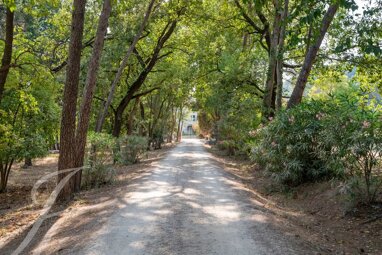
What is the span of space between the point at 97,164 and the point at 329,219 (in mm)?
7298

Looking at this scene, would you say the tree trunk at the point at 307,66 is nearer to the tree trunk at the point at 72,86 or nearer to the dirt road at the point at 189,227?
the dirt road at the point at 189,227

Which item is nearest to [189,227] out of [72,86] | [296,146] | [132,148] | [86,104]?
[296,146]

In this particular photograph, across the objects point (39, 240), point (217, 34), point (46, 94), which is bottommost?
point (39, 240)

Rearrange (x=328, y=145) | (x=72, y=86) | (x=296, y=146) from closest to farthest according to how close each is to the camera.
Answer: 1. (x=328, y=145)
2. (x=72, y=86)
3. (x=296, y=146)

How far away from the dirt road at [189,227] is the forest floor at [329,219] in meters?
0.73

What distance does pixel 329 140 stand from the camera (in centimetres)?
837

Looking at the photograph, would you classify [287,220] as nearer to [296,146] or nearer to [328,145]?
[328,145]

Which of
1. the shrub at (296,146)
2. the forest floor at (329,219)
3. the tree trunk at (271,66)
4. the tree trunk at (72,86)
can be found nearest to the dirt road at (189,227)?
the forest floor at (329,219)

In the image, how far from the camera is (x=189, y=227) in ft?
21.4

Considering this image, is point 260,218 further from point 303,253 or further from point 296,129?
point 296,129

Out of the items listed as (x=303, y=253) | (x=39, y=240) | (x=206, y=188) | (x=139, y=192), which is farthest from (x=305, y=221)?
(x=39, y=240)

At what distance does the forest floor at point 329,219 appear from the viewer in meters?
6.47

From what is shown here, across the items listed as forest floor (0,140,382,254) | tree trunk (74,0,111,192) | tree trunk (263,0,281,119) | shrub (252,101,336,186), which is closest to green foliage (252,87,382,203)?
shrub (252,101,336,186)

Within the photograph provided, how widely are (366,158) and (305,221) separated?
187 cm
